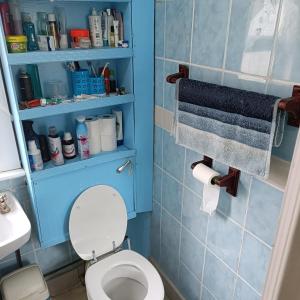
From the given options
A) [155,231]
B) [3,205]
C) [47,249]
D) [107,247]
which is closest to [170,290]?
[155,231]

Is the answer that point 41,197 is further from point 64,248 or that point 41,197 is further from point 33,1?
point 33,1

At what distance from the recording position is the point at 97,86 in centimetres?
145

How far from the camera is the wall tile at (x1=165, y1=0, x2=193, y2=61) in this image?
1225 millimetres

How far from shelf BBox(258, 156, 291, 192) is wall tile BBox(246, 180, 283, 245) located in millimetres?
39

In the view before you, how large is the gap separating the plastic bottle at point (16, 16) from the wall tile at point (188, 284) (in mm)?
1448

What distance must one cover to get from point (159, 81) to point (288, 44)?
0.71m

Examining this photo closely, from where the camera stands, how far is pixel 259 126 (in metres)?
0.91

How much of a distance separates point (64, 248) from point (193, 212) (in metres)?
0.89

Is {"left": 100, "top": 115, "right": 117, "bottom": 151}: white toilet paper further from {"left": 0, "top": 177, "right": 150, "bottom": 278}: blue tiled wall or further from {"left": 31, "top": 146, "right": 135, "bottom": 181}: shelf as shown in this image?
{"left": 0, "top": 177, "right": 150, "bottom": 278}: blue tiled wall

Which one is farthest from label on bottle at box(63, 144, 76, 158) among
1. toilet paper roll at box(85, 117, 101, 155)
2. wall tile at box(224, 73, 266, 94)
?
wall tile at box(224, 73, 266, 94)

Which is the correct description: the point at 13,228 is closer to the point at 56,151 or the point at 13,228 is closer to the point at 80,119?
the point at 56,151

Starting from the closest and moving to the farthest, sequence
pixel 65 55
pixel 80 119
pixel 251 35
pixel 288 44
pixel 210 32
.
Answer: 1. pixel 288 44
2. pixel 251 35
3. pixel 210 32
4. pixel 65 55
5. pixel 80 119

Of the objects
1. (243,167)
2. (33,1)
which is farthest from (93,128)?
(243,167)

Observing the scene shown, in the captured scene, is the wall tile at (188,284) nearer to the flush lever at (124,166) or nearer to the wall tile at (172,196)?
the wall tile at (172,196)
